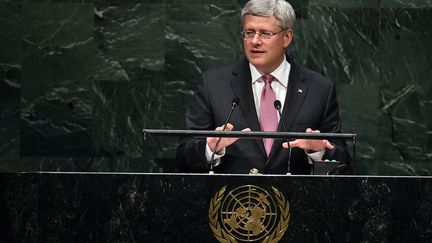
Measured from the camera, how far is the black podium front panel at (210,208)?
4.14 meters

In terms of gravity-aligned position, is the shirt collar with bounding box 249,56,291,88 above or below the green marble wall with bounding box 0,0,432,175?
above

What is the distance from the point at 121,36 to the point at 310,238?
3299mm

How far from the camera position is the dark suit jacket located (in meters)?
5.41

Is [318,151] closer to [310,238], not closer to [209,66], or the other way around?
[310,238]

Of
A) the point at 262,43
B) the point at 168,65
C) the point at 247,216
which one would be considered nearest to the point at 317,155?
→ the point at 262,43

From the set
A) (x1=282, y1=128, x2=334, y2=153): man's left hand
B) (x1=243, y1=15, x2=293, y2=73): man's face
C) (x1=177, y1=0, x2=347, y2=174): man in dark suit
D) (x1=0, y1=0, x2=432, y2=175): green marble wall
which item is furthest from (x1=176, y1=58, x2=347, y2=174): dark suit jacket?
(x1=0, y1=0, x2=432, y2=175): green marble wall

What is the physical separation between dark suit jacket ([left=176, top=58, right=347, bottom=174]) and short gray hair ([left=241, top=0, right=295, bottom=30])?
26cm

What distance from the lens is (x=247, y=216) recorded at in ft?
13.6

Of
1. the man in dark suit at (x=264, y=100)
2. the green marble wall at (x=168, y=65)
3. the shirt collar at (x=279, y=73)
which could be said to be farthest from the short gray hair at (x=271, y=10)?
the green marble wall at (x=168, y=65)

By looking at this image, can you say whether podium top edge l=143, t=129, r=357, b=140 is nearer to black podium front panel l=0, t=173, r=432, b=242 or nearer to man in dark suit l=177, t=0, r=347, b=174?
black podium front panel l=0, t=173, r=432, b=242

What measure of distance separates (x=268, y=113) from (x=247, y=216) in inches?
58.1

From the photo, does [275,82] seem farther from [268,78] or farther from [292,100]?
[292,100]

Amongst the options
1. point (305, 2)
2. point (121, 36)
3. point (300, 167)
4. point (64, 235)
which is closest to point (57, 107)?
point (121, 36)

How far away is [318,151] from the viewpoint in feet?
17.0
